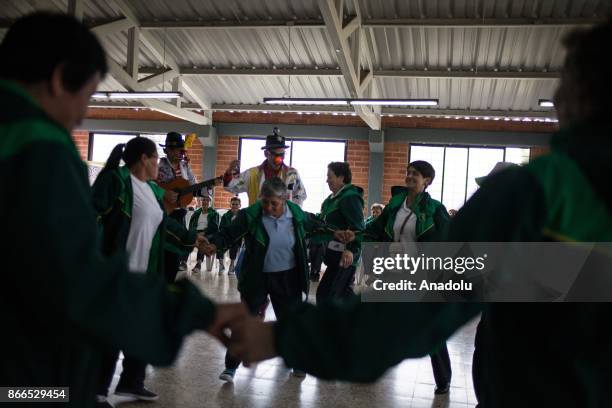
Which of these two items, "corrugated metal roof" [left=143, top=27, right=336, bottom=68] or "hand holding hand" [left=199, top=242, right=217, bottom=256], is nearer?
"hand holding hand" [left=199, top=242, right=217, bottom=256]

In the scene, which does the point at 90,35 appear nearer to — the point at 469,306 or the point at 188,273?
the point at 469,306

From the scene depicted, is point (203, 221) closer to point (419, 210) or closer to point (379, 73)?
point (379, 73)

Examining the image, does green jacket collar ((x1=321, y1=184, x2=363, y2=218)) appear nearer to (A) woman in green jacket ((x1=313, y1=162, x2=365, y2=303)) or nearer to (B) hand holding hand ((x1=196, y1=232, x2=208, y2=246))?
(A) woman in green jacket ((x1=313, y1=162, x2=365, y2=303))

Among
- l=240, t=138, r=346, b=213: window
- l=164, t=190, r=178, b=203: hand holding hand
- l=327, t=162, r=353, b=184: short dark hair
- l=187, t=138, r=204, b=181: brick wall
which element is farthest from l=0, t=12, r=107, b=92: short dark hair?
l=187, t=138, r=204, b=181: brick wall

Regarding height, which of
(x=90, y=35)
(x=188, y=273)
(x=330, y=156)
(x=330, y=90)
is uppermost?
(x=330, y=90)

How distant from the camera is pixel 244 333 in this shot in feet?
3.89

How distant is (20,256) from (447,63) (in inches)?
404

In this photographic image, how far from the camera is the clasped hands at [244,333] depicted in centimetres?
113

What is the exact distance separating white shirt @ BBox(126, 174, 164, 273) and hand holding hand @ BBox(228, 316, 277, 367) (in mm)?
2255

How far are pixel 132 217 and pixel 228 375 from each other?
1.45 meters

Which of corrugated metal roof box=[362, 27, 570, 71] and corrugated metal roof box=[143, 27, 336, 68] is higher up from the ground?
corrugated metal roof box=[143, 27, 336, 68]

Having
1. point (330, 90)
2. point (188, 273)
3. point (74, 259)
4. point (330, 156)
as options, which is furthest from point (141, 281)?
point (330, 156)

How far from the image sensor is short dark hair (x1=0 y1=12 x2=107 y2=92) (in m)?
1.08

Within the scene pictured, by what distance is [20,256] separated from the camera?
943 millimetres
